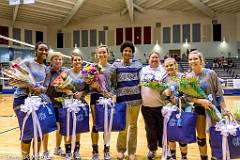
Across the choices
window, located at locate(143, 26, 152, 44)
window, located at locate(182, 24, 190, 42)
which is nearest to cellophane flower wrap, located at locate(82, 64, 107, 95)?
window, located at locate(182, 24, 190, 42)

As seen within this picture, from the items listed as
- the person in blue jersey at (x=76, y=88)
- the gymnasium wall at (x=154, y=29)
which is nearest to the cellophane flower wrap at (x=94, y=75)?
the person in blue jersey at (x=76, y=88)

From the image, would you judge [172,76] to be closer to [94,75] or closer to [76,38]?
[94,75]

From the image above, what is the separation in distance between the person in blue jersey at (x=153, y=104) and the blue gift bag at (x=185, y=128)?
1.94 feet

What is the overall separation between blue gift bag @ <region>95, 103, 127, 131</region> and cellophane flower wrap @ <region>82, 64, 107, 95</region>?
21 centimetres

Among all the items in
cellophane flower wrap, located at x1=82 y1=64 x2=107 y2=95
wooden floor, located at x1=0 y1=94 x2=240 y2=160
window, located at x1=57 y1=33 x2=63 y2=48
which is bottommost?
wooden floor, located at x1=0 y1=94 x2=240 y2=160

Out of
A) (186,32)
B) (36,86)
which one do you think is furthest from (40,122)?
(186,32)

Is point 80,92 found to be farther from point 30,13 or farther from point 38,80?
point 30,13

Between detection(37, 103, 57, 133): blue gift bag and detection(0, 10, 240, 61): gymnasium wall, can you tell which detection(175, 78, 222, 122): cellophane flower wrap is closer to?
detection(37, 103, 57, 133): blue gift bag

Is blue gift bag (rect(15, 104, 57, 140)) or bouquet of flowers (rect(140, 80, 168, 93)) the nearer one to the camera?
blue gift bag (rect(15, 104, 57, 140))

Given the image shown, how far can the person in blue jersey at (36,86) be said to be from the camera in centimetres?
351

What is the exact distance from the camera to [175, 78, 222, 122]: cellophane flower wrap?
3332mm

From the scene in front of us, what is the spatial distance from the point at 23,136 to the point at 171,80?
1.68m

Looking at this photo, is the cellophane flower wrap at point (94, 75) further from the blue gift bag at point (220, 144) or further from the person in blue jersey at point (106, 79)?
the blue gift bag at point (220, 144)

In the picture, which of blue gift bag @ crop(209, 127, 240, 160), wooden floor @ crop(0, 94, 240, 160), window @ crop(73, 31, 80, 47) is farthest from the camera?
window @ crop(73, 31, 80, 47)
